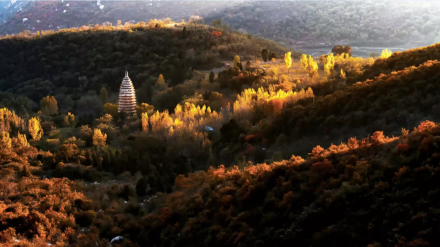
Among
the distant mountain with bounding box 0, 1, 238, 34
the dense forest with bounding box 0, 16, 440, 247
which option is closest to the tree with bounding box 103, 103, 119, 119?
the dense forest with bounding box 0, 16, 440, 247

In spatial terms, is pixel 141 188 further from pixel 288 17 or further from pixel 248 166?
pixel 288 17

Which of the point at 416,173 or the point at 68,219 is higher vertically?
the point at 416,173

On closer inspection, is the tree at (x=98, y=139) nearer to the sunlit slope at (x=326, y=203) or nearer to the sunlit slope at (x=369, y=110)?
the sunlit slope at (x=369, y=110)

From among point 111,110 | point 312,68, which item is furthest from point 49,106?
point 312,68

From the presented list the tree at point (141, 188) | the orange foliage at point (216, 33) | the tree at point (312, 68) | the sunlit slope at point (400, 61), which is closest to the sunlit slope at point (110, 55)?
the orange foliage at point (216, 33)

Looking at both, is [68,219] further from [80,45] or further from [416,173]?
Result: [80,45]

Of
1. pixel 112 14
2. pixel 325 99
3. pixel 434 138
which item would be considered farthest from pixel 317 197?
pixel 112 14
